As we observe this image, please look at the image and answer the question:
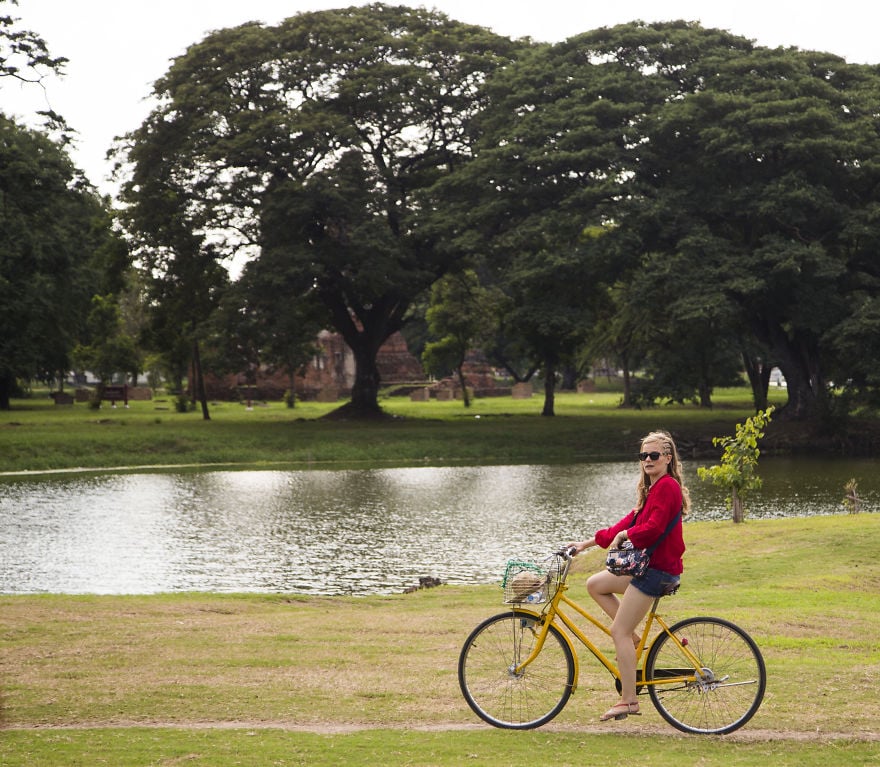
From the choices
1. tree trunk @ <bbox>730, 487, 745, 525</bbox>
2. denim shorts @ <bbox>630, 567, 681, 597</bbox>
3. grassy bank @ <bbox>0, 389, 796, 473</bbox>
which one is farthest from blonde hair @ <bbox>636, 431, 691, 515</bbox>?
grassy bank @ <bbox>0, 389, 796, 473</bbox>

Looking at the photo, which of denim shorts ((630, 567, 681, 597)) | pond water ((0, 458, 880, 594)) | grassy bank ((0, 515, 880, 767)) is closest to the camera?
grassy bank ((0, 515, 880, 767))

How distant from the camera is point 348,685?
9297 mm

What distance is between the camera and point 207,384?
77.4m

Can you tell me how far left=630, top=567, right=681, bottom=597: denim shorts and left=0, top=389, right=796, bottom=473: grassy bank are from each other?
3275cm

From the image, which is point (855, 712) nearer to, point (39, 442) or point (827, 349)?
point (39, 442)

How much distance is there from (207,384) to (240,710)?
2763 inches

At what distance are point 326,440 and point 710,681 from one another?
36.3m

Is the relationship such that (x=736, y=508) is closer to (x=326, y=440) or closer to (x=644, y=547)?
(x=644, y=547)

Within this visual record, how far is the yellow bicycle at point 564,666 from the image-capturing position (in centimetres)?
770

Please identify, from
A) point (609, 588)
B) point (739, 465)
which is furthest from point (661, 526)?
point (739, 465)

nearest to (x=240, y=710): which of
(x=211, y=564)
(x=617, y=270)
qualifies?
(x=211, y=564)

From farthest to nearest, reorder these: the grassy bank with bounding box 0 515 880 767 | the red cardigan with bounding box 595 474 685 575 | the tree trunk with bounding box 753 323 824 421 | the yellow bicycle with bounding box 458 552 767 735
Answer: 1. the tree trunk with bounding box 753 323 824 421
2. the yellow bicycle with bounding box 458 552 767 735
3. the red cardigan with bounding box 595 474 685 575
4. the grassy bank with bounding box 0 515 880 767

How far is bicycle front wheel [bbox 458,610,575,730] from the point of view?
7.90m

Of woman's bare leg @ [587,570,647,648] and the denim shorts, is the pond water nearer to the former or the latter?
woman's bare leg @ [587,570,647,648]
